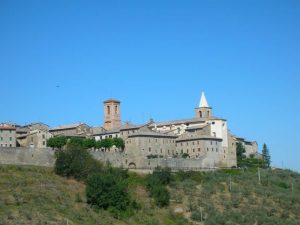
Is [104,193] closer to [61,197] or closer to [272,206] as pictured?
[61,197]

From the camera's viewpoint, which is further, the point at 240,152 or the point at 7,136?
the point at 240,152

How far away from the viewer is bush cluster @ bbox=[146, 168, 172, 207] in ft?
247

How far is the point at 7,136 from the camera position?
92688mm

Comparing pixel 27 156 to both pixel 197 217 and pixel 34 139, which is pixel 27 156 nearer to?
pixel 34 139

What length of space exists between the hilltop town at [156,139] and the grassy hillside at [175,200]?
5026mm

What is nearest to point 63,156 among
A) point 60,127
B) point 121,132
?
point 121,132

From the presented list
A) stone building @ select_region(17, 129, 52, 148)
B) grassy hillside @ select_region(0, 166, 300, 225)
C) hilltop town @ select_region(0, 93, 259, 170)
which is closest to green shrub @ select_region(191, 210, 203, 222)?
grassy hillside @ select_region(0, 166, 300, 225)

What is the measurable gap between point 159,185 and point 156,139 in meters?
17.1

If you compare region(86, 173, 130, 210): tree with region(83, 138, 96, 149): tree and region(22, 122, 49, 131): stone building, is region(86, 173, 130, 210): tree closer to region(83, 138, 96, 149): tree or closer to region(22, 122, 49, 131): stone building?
region(83, 138, 96, 149): tree

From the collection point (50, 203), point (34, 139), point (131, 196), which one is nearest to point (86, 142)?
point (34, 139)

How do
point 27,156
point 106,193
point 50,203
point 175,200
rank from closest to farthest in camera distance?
point 50,203 → point 106,193 → point 175,200 → point 27,156

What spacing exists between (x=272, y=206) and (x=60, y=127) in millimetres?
37828

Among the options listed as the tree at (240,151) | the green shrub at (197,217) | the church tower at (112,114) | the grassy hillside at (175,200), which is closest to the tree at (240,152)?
the tree at (240,151)

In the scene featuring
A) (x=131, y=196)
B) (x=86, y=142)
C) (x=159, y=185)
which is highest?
(x=86, y=142)
